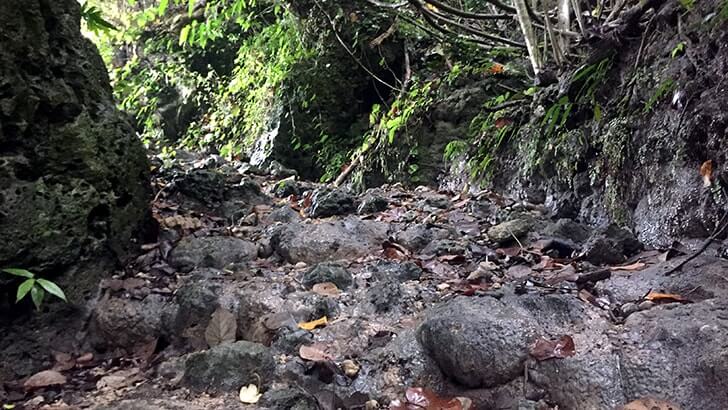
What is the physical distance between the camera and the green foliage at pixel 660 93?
2.99 metres

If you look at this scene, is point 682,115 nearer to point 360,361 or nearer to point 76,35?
Result: point 360,361

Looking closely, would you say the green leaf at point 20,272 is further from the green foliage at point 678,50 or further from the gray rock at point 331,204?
the green foliage at point 678,50

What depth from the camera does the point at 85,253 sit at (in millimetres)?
2754

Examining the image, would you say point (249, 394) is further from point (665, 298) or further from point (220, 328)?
point (665, 298)

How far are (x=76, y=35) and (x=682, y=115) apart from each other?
3.46 meters

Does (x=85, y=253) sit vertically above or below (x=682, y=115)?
below

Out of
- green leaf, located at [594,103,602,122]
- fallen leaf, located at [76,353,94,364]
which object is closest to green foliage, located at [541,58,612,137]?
green leaf, located at [594,103,602,122]

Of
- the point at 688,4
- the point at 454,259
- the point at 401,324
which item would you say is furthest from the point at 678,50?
the point at 401,324

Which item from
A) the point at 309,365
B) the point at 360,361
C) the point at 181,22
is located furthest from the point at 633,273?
the point at 181,22

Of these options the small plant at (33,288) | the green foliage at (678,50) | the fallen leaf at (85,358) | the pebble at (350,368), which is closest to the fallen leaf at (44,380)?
the fallen leaf at (85,358)

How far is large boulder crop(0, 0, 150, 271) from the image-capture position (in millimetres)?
2480

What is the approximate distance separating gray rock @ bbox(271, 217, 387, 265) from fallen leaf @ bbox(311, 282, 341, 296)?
461 millimetres

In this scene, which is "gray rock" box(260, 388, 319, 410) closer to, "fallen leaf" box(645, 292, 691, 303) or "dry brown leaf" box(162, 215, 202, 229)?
"fallen leaf" box(645, 292, 691, 303)

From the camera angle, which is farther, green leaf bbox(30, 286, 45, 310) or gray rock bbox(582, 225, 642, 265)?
gray rock bbox(582, 225, 642, 265)
